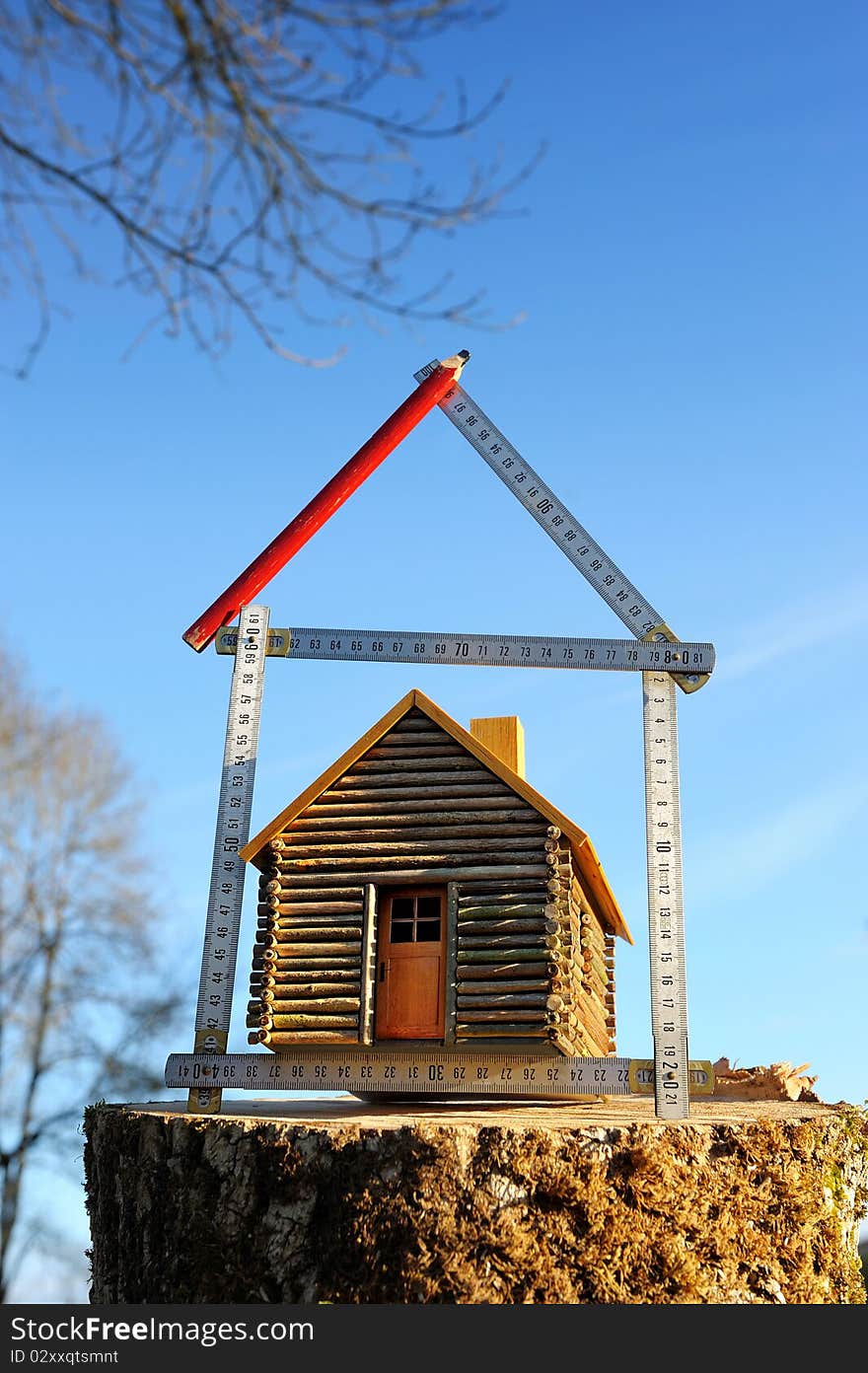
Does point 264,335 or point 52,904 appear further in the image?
point 52,904

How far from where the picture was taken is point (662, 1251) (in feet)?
28.7

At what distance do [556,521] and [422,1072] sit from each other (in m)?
5.54

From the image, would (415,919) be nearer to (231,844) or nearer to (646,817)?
(231,844)

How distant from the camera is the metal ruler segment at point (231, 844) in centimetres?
1105

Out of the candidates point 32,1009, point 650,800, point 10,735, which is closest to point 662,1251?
point 650,800

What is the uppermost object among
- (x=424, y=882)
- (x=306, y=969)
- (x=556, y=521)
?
(x=556, y=521)

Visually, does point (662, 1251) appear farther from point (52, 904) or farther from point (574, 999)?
point (52, 904)

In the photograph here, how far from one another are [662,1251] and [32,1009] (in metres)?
11.2

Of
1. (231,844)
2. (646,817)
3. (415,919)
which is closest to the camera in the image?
(646,817)

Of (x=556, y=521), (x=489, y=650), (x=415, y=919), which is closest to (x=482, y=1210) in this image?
(x=415, y=919)

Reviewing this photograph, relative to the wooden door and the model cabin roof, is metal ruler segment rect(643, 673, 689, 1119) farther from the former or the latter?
the wooden door

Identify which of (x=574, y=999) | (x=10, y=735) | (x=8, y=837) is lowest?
(x=574, y=999)

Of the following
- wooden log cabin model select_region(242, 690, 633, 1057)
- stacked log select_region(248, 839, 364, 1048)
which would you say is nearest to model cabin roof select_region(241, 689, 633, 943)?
wooden log cabin model select_region(242, 690, 633, 1057)

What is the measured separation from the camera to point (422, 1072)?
10.6 metres
